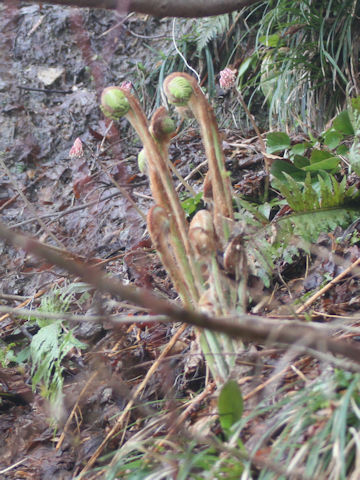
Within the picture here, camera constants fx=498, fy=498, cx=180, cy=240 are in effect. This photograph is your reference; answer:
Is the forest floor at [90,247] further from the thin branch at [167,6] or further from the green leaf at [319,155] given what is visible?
the green leaf at [319,155]

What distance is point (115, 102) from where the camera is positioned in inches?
51.0

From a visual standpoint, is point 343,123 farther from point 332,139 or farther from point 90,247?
point 90,247

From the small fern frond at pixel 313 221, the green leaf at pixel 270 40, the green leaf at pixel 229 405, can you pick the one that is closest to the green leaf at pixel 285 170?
the small fern frond at pixel 313 221

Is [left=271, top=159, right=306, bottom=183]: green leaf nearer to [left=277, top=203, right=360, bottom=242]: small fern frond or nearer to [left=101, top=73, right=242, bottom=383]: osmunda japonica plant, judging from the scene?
[left=277, top=203, right=360, bottom=242]: small fern frond

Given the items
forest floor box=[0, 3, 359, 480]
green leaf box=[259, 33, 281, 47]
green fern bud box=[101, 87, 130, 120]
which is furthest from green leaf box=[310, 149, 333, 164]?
green leaf box=[259, 33, 281, 47]

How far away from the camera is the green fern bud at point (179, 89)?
4.30 feet

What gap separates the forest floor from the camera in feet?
4.90

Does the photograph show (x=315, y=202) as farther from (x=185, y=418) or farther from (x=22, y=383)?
(x=22, y=383)

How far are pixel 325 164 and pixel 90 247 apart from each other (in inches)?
54.5

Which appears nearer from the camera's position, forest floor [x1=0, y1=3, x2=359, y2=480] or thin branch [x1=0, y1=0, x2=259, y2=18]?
thin branch [x1=0, y1=0, x2=259, y2=18]

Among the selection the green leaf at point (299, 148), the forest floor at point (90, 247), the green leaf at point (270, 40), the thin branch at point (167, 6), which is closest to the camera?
the thin branch at point (167, 6)

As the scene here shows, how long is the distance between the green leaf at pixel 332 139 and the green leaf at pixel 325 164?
0.15 m

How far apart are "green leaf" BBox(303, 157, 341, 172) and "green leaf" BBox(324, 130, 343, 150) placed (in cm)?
15

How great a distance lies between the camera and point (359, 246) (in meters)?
1.82
